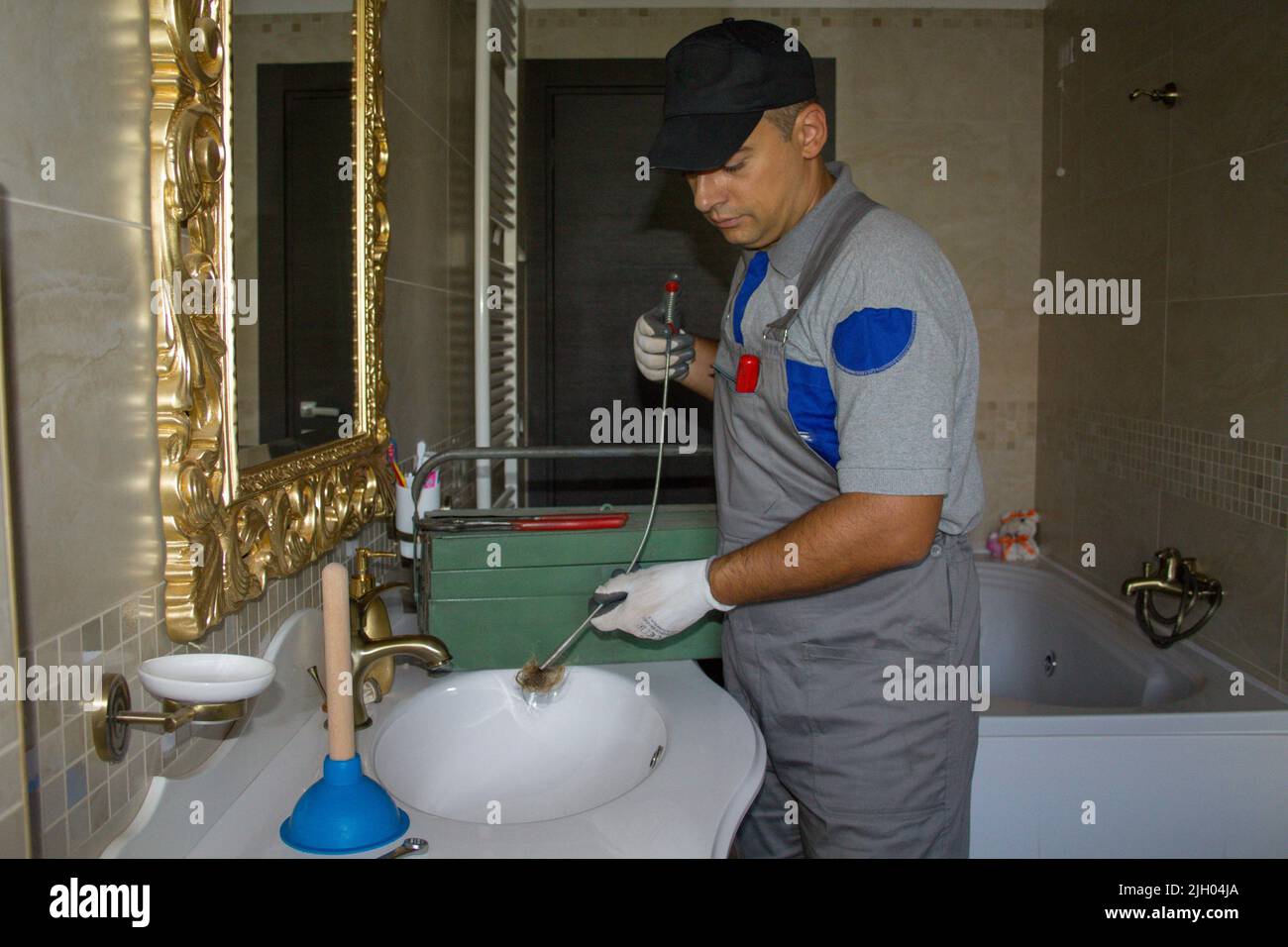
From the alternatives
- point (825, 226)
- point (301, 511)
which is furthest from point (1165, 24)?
point (301, 511)

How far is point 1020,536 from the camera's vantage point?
2.94 m

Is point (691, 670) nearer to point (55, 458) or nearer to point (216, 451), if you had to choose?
point (216, 451)

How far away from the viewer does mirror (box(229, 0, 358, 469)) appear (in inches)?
42.4

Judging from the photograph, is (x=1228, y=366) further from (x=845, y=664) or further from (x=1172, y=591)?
(x=845, y=664)

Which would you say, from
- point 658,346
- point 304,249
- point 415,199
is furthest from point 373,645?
point 415,199

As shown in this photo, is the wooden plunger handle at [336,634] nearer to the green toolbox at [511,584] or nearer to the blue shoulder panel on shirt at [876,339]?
the green toolbox at [511,584]

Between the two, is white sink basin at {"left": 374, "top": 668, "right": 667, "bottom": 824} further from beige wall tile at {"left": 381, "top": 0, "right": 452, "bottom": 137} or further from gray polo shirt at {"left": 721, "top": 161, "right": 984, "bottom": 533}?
beige wall tile at {"left": 381, "top": 0, "right": 452, "bottom": 137}

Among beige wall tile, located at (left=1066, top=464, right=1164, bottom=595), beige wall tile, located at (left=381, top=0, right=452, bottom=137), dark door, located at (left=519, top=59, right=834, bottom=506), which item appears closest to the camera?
beige wall tile, located at (left=381, top=0, right=452, bottom=137)

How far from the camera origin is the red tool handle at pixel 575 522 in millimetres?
1421

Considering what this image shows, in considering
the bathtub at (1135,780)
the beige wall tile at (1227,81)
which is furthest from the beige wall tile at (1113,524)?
the beige wall tile at (1227,81)

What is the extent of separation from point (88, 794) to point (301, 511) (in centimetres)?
45

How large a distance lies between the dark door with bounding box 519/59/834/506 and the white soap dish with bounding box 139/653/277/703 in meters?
1.92

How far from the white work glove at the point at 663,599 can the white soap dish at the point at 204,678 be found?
1.72 ft

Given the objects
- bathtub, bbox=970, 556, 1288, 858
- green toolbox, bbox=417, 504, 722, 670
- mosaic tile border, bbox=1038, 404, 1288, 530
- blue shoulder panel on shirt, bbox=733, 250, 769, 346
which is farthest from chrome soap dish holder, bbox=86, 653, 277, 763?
mosaic tile border, bbox=1038, 404, 1288, 530
